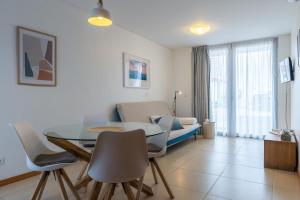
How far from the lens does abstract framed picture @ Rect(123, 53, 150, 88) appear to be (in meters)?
4.49

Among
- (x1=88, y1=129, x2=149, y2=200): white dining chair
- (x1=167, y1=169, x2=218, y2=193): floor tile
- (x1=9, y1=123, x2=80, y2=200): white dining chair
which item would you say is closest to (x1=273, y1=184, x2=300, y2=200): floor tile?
(x1=167, y1=169, x2=218, y2=193): floor tile

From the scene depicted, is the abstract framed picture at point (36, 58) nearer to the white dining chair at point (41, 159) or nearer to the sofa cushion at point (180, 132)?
the white dining chair at point (41, 159)

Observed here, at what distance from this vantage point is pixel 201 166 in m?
3.30

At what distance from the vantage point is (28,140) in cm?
204

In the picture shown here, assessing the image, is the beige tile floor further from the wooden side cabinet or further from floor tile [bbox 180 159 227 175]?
the wooden side cabinet

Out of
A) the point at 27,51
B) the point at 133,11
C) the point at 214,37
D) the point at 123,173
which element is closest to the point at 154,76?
the point at 214,37

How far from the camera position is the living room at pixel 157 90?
7.82ft

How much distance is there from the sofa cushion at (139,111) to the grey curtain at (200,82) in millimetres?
1087

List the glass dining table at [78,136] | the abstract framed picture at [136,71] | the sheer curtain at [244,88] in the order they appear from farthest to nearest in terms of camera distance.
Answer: the sheer curtain at [244,88] < the abstract framed picture at [136,71] < the glass dining table at [78,136]

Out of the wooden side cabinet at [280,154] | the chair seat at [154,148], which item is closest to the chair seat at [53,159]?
the chair seat at [154,148]

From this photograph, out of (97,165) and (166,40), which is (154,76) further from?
(97,165)

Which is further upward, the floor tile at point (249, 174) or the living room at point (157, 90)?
the living room at point (157, 90)

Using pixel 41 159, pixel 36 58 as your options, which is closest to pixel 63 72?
pixel 36 58

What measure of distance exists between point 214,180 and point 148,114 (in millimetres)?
2273
